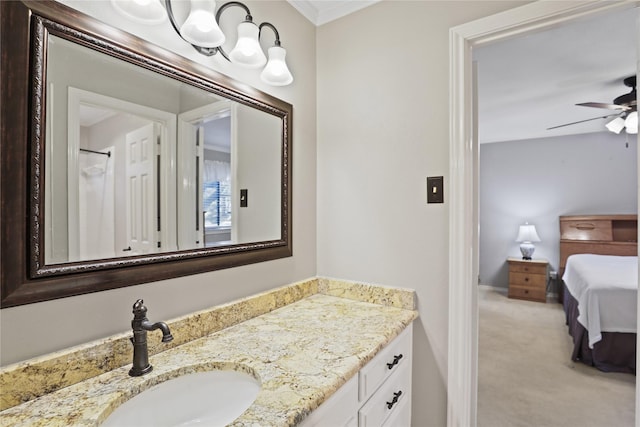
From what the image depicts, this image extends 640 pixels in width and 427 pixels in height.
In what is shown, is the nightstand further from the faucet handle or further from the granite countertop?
the faucet handle

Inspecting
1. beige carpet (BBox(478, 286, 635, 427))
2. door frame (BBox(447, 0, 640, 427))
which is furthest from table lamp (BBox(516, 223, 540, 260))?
door frame (BBox(447, 0, 640, 427))

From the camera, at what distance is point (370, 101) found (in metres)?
1.64

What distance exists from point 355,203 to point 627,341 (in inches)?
105

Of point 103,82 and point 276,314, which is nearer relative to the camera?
point 103,82

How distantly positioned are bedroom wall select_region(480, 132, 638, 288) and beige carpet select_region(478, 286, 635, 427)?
5.56 feet

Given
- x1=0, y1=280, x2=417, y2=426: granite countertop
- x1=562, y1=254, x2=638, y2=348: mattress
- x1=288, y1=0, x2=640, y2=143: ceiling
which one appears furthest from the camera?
x1=562, y1=254, x2=638, y2=348: mattress

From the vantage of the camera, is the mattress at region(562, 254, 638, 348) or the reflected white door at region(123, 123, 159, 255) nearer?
the reflected white door at region(123, 123, 159, 255)

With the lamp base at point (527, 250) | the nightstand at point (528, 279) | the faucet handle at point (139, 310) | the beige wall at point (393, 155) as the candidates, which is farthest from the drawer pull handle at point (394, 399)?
the lamp base at point (527, 250)

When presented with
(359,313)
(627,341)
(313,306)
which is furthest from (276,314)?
(627,341)

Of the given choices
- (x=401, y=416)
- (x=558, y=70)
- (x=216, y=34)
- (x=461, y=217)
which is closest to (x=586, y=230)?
(x=558, y=70)

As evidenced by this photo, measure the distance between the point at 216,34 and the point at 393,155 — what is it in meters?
0.93

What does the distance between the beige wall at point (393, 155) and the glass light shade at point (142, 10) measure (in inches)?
37.8

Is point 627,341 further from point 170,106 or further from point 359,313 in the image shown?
point 170,106

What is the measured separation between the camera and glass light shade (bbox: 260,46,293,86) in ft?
4.59
